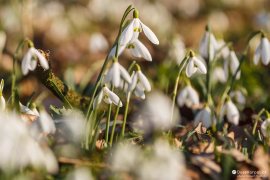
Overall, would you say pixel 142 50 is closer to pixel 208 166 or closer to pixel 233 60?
pixel 208 166

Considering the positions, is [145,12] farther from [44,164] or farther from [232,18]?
[44,164]

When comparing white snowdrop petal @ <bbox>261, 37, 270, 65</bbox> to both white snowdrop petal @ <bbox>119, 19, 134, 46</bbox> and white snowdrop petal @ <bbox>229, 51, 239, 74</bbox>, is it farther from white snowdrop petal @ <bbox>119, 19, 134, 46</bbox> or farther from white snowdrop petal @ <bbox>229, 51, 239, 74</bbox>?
white snowdrop petal @ <bbox>119, 19, 134, 46</bbox>

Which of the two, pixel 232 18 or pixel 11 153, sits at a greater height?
pixel 232 18

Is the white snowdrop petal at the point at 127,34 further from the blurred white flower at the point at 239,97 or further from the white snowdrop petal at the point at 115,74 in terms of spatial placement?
the blurred white flower at the point at 239,97

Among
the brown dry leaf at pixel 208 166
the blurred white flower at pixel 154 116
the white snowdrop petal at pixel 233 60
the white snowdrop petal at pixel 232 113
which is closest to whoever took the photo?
the brown dry leaf at pixel 208 166

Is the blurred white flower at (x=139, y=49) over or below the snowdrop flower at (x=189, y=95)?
over

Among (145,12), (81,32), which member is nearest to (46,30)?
(81,32)

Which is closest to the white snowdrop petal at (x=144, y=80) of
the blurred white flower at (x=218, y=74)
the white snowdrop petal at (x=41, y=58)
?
the white snowdrop petal at (x=41, y=58)
